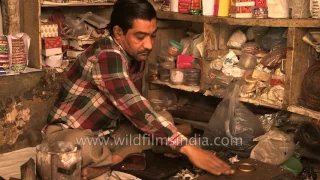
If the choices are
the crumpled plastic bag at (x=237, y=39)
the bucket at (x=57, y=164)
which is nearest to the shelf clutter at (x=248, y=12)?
the crumpled plastic bag at (x=237, y=39)

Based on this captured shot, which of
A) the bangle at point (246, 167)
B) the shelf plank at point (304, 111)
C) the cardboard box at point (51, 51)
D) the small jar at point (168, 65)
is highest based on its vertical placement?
the cardboard box at point (51, 51)

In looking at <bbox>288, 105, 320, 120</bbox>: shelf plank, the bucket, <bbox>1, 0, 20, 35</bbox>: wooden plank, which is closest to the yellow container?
<bbox>288, 105, 320, 120</bbox>: shelf plank

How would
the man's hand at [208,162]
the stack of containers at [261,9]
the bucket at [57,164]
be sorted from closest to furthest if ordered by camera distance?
the bucket at [57,164]
the man's hand at [208,162]
the stack of containers at [261,9]

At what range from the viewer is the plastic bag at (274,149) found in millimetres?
2545

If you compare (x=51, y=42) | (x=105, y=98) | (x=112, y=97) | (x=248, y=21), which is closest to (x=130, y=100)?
(x=112, y=97)

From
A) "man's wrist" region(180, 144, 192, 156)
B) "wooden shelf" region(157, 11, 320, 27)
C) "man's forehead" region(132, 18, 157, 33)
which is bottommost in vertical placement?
"man's wrist" region(180, 144, 192, 156)

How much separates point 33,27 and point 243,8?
1301 millimetres

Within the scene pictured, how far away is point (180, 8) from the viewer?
10.3 feet

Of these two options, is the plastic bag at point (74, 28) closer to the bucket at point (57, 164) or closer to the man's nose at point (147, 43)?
the man's nose at point (147, 43)

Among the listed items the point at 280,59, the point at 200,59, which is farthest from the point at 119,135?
the point at 280,59

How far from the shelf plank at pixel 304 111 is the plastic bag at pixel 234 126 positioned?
0.26 meters

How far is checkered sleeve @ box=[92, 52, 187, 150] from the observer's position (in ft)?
7.24

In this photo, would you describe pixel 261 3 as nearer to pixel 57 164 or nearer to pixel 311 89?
pixel 311 89

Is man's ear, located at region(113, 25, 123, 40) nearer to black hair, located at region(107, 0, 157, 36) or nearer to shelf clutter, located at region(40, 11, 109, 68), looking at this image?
black hair, located at region(107, 0, 157, 36)
